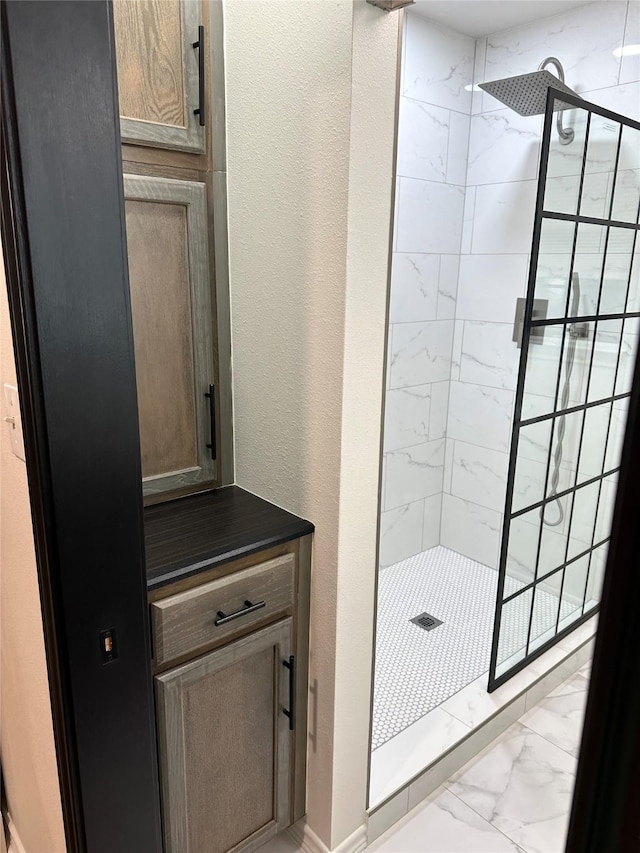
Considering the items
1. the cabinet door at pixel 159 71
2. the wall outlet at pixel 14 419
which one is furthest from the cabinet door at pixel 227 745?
the cabinet door at pixel 159 71

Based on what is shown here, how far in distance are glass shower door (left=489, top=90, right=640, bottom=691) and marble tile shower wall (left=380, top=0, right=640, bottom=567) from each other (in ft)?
1.83

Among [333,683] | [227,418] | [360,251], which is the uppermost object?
[360,251]

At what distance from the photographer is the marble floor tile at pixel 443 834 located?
1.73 m

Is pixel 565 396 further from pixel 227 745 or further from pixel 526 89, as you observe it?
pixel 227 745

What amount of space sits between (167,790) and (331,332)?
104 centimetres

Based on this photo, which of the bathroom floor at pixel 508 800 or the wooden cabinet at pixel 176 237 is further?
the bathroom floor at pixel 508 800

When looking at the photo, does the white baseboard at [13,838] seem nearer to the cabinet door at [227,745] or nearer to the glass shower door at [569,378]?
the cabinet door at [227,745]

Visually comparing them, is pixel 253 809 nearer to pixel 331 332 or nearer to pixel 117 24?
pixel 331 332

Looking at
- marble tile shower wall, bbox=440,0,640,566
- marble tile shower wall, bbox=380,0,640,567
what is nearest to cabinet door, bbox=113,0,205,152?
marble tile shower wall, bbox=380,0,640,567

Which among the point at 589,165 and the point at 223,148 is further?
the point at 589,165

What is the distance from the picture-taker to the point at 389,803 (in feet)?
5.84

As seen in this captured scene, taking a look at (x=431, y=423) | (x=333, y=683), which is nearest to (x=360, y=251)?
(x=333, y=683)

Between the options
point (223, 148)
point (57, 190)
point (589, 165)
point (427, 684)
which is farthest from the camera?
point (427, 684)

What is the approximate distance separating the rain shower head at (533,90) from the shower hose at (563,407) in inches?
19.0
